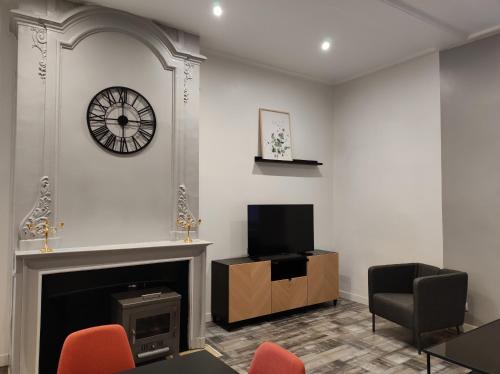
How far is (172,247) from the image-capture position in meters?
3.37

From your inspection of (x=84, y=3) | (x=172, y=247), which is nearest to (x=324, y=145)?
(x=172, y=247)

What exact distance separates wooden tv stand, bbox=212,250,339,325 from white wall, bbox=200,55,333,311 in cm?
43

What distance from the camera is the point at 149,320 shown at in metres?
3.12

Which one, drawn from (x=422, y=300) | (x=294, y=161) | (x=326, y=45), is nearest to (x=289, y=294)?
(x=422, y=300)

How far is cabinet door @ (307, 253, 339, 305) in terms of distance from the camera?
452cm

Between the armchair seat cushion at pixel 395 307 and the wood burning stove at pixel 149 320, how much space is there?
209cm

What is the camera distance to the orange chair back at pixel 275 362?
145cm

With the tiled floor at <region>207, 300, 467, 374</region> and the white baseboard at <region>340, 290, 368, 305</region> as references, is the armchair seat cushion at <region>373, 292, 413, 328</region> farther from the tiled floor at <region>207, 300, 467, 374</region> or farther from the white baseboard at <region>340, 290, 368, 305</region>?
the white baseboard at <region>340, 290, 368, 305</region>

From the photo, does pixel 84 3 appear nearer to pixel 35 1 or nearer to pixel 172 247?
pixel 35 1

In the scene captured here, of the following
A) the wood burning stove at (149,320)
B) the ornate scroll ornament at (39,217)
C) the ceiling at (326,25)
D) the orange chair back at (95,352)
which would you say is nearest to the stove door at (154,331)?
the wood burning stove at (149,320)

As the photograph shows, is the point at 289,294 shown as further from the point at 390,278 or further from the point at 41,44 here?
the point at 41,44

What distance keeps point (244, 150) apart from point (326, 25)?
67.7 inches

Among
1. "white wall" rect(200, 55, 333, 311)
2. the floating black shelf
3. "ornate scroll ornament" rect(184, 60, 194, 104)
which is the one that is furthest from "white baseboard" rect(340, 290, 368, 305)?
"ornate scroll ornament" rect(184, 60, 194, 104)

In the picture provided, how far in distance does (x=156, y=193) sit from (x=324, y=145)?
287 centimetres
